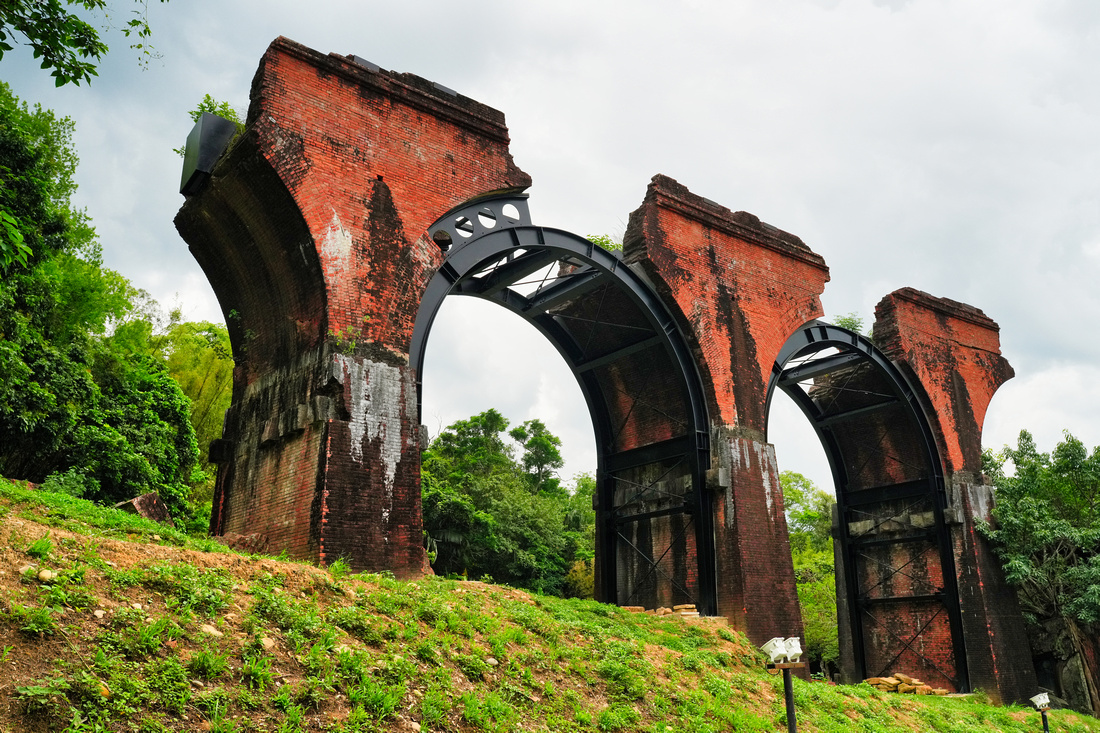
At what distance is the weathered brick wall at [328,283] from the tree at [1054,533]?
15.1 metres

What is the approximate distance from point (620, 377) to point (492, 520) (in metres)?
11.1

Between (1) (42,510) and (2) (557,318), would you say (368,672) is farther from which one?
(2) (557,318)

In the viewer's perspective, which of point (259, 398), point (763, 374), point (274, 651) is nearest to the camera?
point (274, 651)

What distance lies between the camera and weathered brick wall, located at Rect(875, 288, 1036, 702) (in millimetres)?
18875

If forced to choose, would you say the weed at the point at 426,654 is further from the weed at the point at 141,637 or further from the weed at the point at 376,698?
the weed at the point at 141,637

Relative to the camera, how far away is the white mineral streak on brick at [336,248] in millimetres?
11641

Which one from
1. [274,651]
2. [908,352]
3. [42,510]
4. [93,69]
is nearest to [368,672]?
[274,651]

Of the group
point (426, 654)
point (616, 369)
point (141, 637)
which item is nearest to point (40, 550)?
point (141, 637)

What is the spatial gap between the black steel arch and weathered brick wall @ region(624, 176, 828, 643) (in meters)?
1.88

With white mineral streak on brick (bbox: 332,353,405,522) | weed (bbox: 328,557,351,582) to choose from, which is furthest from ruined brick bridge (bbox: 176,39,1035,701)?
weed (bbox: 328,557,351,582)

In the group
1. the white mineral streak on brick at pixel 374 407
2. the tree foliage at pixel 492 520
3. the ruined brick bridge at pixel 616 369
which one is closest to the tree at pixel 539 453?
the tree foliage at pixel 492 520

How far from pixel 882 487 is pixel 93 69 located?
1964cm

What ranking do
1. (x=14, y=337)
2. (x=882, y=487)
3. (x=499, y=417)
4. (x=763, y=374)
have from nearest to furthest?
(x=14, y=337) < (x=763, y=374) < (x=882, y=487) < (x=499, y=417)

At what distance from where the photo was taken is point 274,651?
6.41 m
